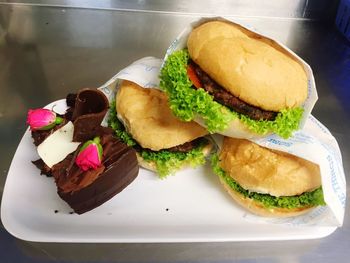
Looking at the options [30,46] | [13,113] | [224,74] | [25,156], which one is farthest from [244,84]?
[30,46]

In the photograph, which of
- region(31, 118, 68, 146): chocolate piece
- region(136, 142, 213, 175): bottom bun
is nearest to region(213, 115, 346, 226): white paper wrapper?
region(136, 142, 213, 175): bottom bun

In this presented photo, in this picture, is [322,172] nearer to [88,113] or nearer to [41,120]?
[88,113]

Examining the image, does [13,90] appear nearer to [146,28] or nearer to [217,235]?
[146,28]

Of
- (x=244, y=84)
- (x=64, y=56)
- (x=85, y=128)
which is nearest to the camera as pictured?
(x=244, y=84)

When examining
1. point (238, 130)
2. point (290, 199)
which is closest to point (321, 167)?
point (290, 199)

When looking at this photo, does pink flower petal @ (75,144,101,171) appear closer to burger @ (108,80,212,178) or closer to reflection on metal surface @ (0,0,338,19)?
burger @ (108,80,212,178)
